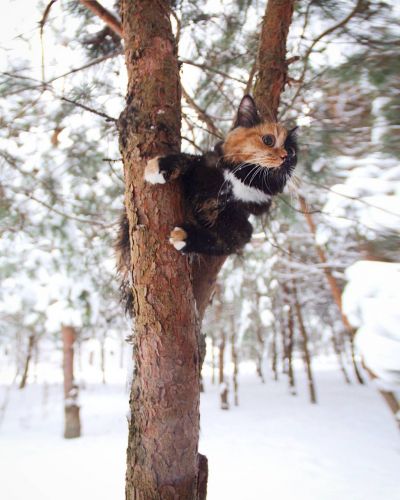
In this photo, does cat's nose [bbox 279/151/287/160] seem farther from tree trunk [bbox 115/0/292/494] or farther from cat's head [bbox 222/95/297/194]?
tree trunk [bbox 115/0/292/494]

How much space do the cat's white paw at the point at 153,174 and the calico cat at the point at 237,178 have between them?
24cm

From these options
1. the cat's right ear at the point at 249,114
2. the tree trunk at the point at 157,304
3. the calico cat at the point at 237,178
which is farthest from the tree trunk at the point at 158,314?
the cat's right ear at the point at 249,114

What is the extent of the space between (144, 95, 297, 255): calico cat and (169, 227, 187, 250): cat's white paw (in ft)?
0.68

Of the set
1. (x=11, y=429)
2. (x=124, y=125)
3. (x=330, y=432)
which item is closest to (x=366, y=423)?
(x=330, y=432)

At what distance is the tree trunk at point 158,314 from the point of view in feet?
4.35

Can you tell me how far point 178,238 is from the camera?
1434mm

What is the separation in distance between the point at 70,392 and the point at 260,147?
845 centimetres

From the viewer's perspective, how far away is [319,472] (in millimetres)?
6207

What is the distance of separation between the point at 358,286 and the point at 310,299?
12.6 meters

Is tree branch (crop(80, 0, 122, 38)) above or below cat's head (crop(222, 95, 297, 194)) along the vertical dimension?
above

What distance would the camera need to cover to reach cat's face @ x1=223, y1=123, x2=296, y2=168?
5.80ft

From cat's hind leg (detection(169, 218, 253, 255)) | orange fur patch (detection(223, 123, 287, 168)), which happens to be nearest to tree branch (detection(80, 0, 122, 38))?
orange fur patch (detection(223, 123, 287, 168))

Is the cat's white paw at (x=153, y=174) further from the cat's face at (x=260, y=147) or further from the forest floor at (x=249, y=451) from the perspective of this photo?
the forest floor at (x=249, y=451)

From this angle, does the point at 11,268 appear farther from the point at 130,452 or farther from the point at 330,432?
the point at 330,432
